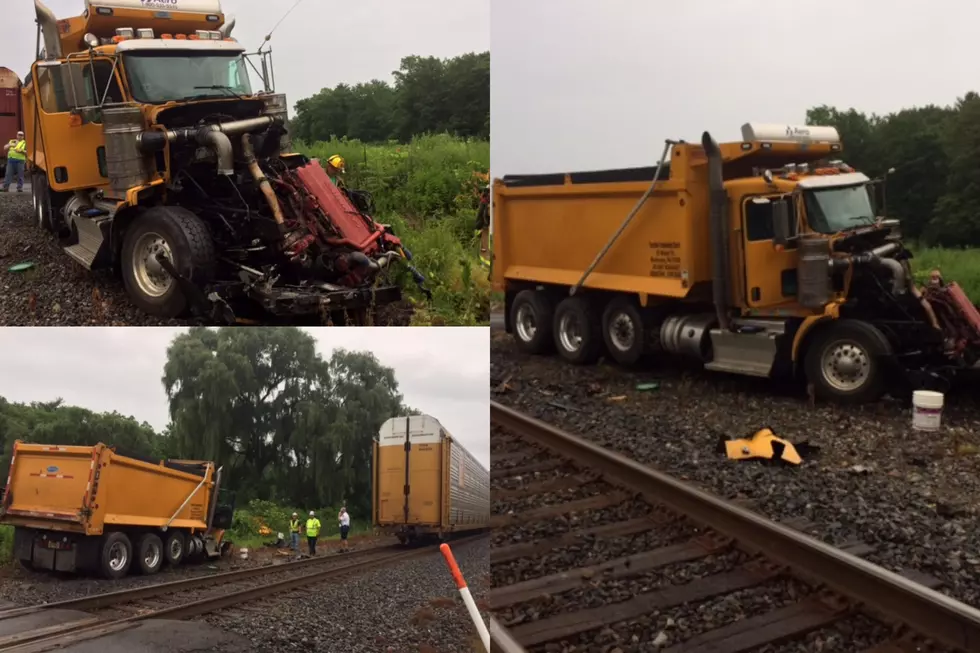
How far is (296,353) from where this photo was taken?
2.25 metres

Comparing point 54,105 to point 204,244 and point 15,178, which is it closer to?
point 15,178

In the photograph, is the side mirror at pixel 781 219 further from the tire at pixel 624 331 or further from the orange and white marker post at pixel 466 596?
the orange and white marker post at pixel 466 596

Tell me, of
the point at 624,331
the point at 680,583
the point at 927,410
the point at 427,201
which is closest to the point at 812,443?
the point at 927,410

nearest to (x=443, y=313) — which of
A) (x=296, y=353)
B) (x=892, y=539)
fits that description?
(x=296, y=353)

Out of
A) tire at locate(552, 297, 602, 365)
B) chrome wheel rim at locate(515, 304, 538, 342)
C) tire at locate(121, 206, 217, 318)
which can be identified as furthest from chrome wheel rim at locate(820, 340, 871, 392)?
tire at locate(121, 206, 217, 318)

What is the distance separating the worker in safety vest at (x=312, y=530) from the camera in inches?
92.8

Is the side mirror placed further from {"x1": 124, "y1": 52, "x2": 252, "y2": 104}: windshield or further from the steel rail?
{"x1": 124, "y1": 52, "x2": 252, "y2": 104}: windshield

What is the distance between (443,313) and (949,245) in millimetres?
8194

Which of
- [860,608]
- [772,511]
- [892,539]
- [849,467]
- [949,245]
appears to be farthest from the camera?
[949,245]

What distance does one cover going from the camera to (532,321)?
31.7 ft

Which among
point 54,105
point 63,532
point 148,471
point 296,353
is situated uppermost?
point 54,105

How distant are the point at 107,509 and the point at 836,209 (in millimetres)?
6919

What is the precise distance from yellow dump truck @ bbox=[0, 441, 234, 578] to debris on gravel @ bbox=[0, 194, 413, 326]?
0.40 meters

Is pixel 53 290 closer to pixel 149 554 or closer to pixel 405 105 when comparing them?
pixel 149 554
